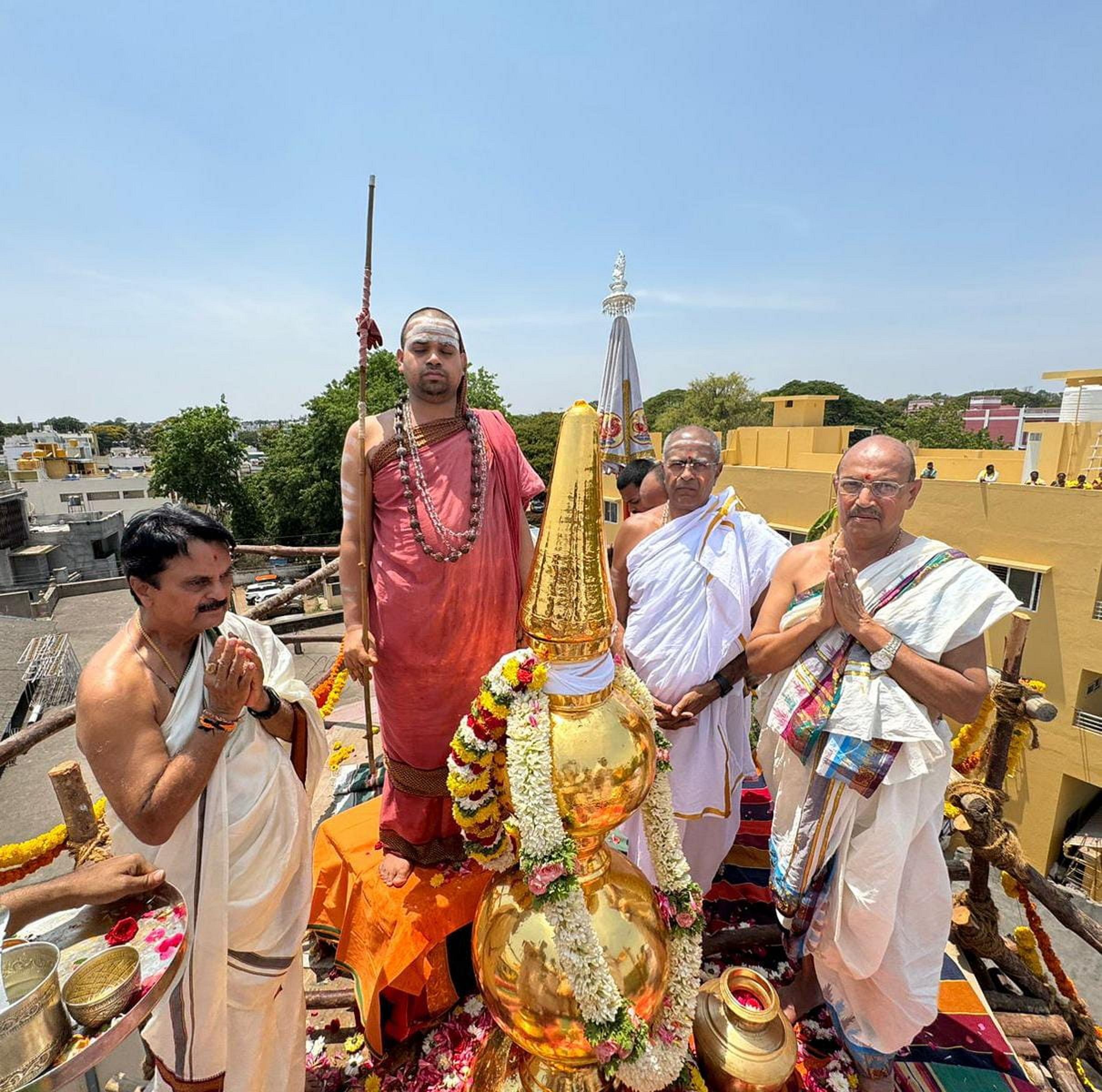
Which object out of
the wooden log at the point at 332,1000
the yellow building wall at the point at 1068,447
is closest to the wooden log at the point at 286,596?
the wooden log at the point at 332,1000

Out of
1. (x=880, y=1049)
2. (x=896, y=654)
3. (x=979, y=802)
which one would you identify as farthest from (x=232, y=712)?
(x=979, y=802)

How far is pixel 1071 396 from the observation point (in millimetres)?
15609

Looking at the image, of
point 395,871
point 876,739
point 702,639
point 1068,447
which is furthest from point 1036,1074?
point 1068,447

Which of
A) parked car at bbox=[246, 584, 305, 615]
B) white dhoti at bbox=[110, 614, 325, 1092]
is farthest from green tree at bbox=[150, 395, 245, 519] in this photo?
white dhoti at bbox=[110, 614, 325, 1092]

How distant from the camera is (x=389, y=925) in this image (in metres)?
2.87

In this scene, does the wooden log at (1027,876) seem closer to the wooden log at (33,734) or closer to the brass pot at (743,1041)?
the brass pot at (743,1041)

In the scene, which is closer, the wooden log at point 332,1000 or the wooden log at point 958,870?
the wooden log at point 332,1000

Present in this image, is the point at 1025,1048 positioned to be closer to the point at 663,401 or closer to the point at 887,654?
→ the point at 887,654

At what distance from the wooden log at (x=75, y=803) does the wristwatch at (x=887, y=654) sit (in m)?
4.03

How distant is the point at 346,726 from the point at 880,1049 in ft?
22.3

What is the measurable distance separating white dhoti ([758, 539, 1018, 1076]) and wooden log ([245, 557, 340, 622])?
3712 millimetres

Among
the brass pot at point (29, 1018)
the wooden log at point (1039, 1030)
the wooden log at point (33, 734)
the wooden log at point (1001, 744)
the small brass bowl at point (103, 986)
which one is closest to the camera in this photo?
the brass pot at point (29, 1018)

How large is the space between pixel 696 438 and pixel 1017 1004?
13.6 ft

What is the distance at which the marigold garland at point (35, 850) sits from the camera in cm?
336
